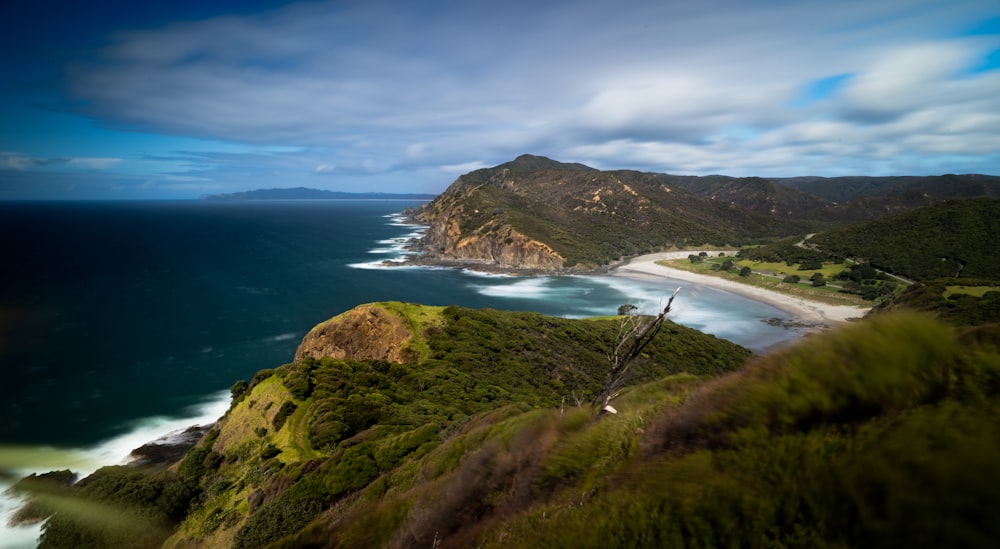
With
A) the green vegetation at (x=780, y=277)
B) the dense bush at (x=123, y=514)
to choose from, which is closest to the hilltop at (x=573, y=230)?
the green vegetation at (x=780, y=277)

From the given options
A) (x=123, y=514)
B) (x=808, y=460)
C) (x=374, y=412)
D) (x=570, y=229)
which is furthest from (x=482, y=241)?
(x=808, y=460)

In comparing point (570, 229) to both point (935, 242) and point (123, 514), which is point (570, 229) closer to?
point (935, 242)

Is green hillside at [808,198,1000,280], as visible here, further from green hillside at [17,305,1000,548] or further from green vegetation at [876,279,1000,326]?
green hillside at [17,305,1000,548]

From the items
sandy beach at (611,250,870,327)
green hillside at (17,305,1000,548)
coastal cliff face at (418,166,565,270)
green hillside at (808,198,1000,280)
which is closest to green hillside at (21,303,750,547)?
green hillside at (17,305,1000,548)

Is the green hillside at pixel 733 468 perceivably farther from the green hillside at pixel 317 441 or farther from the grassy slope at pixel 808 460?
the green hillside at pixel 317 441

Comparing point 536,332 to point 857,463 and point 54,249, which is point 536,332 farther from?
point 54,249

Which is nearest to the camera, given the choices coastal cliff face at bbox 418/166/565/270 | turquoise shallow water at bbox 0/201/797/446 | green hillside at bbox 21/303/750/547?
green hillside at bbox 21/303/750/547
